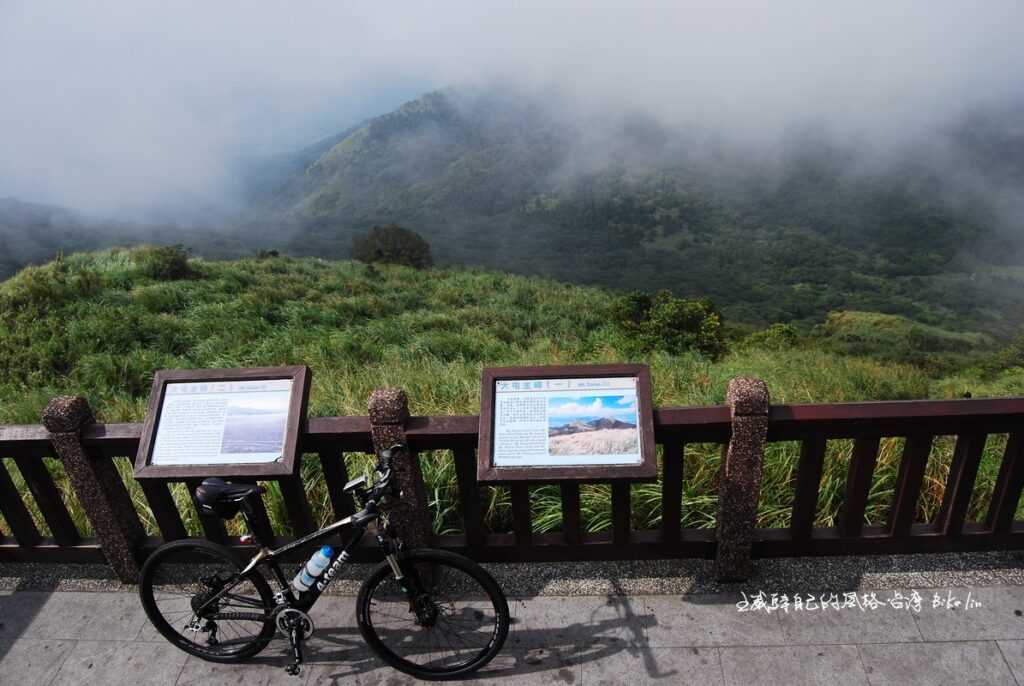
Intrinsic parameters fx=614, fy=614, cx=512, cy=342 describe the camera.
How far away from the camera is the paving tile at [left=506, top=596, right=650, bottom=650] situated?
3170 millimetres

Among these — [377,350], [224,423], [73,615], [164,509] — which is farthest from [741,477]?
[377,350]

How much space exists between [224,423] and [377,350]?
7.41 meters

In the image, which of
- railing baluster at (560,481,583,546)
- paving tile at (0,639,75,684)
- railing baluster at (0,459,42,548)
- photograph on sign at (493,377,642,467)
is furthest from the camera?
railing baluster at (0,459,42,548)

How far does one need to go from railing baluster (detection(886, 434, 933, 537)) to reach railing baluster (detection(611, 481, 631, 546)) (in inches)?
57.8

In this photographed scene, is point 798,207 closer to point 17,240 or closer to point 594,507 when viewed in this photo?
point 17,240

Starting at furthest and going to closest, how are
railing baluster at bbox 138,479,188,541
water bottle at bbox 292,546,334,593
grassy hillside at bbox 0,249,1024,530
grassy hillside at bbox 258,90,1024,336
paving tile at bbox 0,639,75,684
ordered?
grassy hillside at bbox 258,90,1024,336 < grassy hillside at bbox 0,249,1024,530 < railing baluster at bbox 138,479,188,541 < paving tile at bbox 0,639,75,684 < water bottle at bbox 292,546,334,593

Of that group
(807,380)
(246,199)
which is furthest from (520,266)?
(246,199)

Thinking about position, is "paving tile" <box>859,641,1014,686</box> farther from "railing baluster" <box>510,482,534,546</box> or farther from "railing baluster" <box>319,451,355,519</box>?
"railing baluster" <box>319,451,355,519</box>


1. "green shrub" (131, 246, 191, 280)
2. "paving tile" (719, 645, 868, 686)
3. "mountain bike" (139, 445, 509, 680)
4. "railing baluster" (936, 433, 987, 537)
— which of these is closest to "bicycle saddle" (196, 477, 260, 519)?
"mountain bike" (139, 445, 509, 680)

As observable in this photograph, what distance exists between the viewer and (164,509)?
3.59 metres

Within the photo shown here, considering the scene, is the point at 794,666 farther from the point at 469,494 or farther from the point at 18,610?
the point at 18,610

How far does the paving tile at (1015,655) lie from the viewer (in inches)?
111

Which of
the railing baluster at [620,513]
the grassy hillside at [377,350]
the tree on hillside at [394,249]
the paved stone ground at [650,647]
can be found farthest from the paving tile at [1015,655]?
the tree on hillside at [394,249]

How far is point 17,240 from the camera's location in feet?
219
